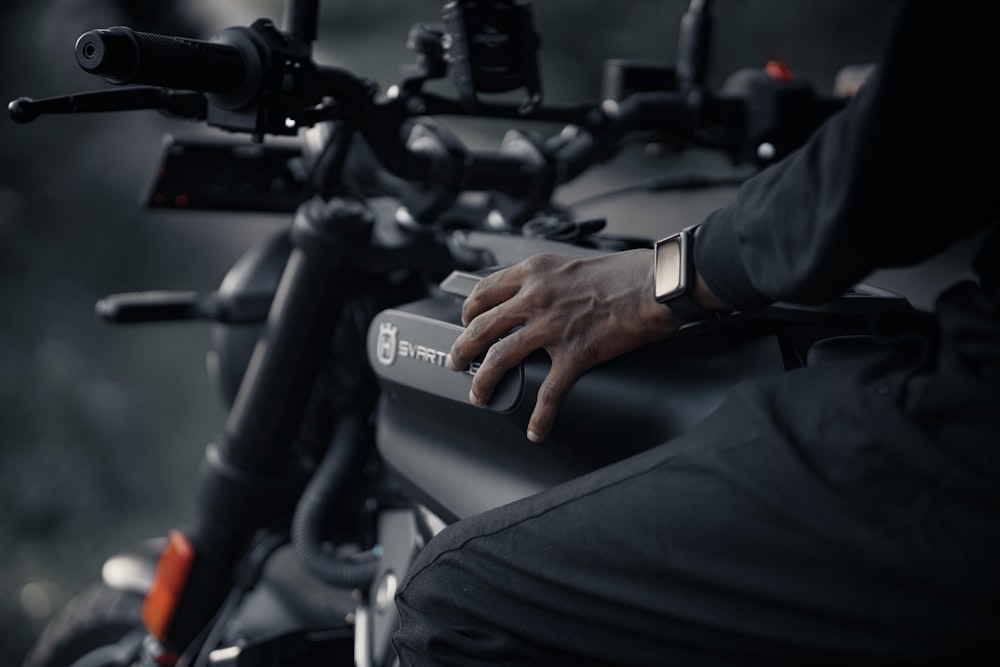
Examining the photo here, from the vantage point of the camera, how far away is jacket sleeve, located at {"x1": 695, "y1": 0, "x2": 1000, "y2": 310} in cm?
53

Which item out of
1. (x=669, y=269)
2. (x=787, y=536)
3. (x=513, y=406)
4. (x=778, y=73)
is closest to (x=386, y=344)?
(x=513, y=406)

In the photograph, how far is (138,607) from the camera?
4.58 ft

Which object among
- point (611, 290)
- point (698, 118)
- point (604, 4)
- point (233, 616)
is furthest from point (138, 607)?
point (604, 4)

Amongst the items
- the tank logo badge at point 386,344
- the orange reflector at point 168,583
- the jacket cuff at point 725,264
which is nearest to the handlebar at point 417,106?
the tank logo badge at point 386,344

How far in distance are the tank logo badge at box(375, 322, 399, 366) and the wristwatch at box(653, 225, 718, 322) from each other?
0.98ft

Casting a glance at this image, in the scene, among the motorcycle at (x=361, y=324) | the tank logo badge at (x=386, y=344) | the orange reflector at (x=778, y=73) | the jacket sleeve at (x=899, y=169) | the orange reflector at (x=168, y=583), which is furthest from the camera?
the orange reflector at (x=778, y=73)

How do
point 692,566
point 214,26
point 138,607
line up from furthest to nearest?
point 214,26
point 138,607
point 692,566

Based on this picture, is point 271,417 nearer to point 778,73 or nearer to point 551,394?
point 551,394

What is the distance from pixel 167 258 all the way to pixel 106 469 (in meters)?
0.69

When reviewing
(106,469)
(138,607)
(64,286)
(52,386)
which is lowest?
(106,469)

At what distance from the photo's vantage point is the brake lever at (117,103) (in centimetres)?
79

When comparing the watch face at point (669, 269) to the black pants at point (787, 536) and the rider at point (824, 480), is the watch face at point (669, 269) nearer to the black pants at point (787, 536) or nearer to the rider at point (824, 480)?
the rider at point (824, 480)

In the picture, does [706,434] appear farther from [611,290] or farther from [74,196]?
[74,196]

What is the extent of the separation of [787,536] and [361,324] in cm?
74
